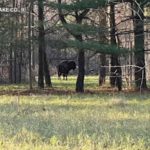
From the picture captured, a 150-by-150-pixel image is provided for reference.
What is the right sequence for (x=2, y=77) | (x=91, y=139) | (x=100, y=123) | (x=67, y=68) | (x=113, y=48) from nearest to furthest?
(x=91, y=139), (x=100, y=123), (x=113, y=48), (x=2, y=77), (x=67, y=68)

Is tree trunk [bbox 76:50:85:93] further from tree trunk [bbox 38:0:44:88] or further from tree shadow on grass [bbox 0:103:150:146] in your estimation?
tree shadow on grass [bbox 0:103:150:146]

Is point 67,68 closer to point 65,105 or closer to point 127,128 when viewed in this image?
point 65,105

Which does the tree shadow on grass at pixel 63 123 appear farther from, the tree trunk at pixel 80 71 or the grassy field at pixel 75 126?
the tree trunk at pixel 80 71

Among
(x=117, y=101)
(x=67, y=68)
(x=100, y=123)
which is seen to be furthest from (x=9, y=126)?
(x=67, y=68)

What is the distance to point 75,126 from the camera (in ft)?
40.0

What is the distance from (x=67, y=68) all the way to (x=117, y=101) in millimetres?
29719

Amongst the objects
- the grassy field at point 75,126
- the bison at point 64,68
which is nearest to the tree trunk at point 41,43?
the grassy field at point 75,126

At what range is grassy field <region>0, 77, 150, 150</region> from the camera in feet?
30.9

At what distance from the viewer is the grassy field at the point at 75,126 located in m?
9.41

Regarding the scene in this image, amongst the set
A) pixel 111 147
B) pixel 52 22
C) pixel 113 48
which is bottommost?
pixel 111 147

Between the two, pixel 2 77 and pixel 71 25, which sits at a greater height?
pixel 71 25

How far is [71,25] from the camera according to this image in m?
22.4

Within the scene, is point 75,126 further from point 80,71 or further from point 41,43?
point 41,43

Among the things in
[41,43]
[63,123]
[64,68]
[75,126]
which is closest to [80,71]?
[41,43]
